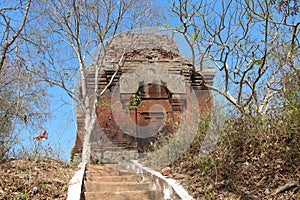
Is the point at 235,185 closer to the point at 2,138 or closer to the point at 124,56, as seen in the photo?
the point at 2,138

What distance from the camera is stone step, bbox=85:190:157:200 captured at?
5470 mm

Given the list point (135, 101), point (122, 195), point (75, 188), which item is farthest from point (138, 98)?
point (75, 188)

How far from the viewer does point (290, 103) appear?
4113 mm

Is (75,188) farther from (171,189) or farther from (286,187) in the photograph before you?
(286,187)

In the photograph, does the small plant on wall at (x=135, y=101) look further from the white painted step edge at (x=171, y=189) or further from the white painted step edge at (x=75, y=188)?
the white painted step edge at (x=75, y=188)

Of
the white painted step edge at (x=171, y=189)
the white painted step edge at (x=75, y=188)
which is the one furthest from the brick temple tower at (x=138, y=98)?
the white painted step edge at (x=75, y=188)

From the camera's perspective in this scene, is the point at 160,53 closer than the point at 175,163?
No

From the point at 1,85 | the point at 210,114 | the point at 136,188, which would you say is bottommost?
the point at 136,188

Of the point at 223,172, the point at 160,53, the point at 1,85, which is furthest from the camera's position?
the point at 160,53

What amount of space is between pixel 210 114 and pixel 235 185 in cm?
228

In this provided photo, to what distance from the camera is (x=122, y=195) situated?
5.61m

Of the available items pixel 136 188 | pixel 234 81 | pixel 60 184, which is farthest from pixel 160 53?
pixel 60 184

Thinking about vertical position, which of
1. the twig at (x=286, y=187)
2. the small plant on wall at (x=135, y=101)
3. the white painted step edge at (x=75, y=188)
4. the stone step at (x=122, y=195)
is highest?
the small plant on wall at (x=135, y=101)

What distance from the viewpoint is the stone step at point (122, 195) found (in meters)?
5.47
